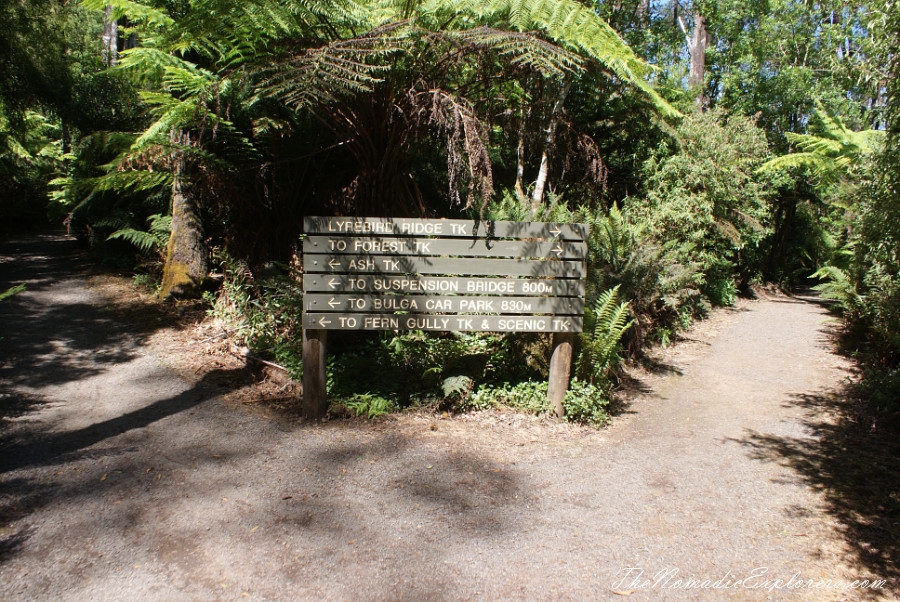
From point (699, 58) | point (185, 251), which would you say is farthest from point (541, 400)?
point (699, 58)

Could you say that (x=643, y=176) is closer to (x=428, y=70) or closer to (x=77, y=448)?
(x=428, y=70)

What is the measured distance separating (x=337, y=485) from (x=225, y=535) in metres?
0.90

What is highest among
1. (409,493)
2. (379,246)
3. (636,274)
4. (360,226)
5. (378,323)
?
(360,226)

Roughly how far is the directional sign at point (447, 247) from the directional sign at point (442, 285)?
0.23 m

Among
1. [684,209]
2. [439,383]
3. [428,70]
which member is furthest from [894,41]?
[684,209]

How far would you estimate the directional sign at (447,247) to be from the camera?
5445 millimetres

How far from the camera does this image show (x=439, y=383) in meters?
6.00

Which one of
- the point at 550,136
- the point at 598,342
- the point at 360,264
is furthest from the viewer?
the point at 550,136

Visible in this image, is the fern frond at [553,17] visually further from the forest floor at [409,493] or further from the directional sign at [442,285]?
the forest floor at [409,493]

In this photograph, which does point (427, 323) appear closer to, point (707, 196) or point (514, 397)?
point (514, 397)

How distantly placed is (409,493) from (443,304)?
186 cm

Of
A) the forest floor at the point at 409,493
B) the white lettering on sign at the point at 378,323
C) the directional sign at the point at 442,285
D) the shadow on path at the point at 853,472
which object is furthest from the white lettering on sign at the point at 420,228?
the shadow on path at the point at 853,472

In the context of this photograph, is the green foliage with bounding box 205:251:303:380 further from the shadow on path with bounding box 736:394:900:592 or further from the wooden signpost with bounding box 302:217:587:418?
the shadow on path with bounding box 736:394:900:592

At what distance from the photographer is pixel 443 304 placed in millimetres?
5594
